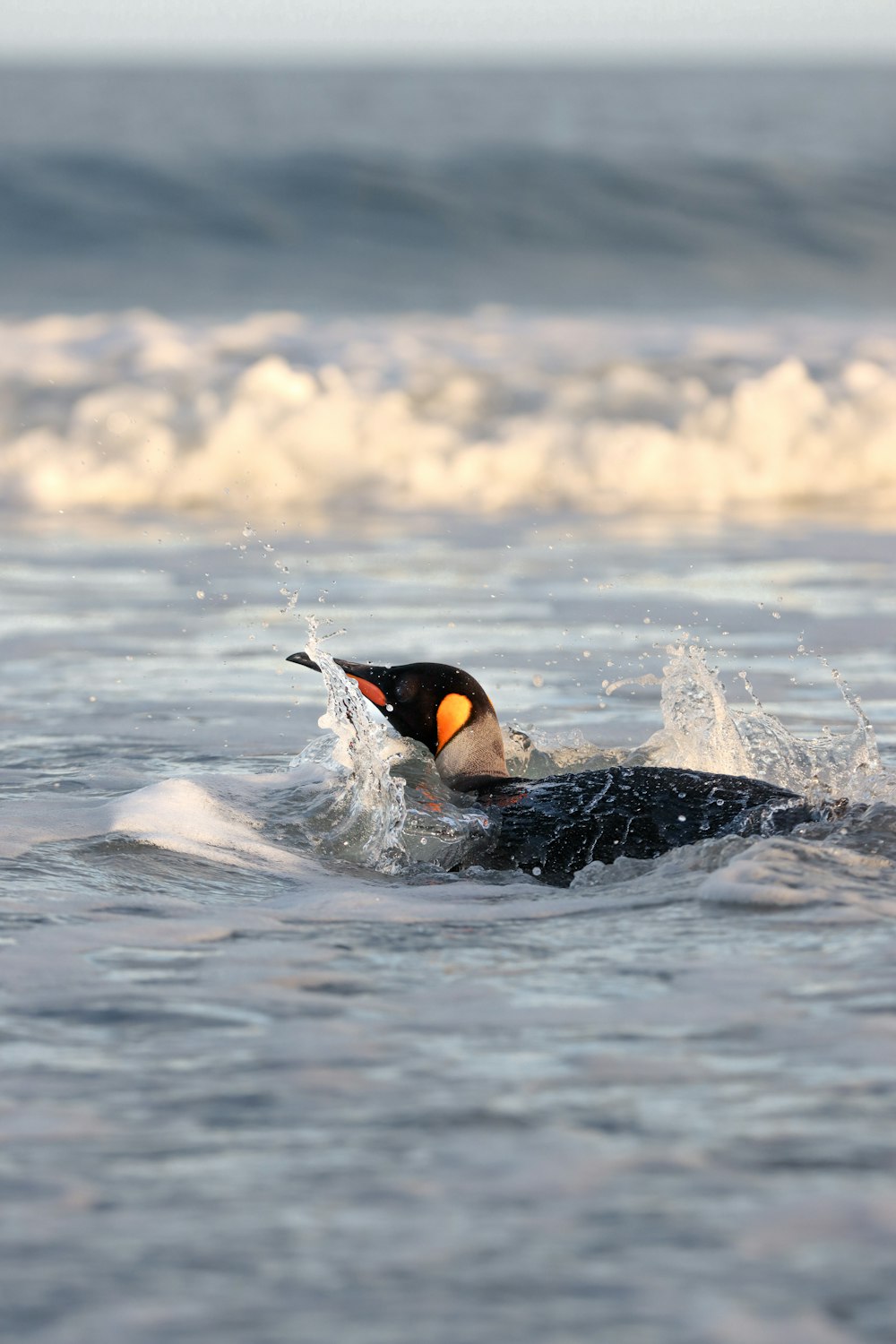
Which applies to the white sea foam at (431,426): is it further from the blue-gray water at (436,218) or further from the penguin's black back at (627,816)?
the penguin's black back at (627,816)

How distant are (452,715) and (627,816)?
2.73ft

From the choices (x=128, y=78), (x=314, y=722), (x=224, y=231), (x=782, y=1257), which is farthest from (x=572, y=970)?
(x=128, y=78)

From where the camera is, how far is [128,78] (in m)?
44.8

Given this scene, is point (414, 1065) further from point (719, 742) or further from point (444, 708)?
point (719, 742)

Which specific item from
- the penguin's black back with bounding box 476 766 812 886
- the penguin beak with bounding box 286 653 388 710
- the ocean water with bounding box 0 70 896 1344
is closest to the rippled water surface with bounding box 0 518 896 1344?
the ocean water with bounding box 0 70 896 1344

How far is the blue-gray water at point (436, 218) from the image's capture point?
→ 17.5m

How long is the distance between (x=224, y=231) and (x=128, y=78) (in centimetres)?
2825

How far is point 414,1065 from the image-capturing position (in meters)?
2.62

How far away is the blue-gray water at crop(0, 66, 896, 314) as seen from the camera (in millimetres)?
17484

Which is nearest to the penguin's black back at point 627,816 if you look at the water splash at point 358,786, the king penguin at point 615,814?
the king penguin at point 615,814

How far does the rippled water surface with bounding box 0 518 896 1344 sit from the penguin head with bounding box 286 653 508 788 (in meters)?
0.30

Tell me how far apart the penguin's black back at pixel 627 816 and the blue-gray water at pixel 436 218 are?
13.0m

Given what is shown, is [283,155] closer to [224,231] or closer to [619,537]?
[224,231]

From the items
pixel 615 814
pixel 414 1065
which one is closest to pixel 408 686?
pixel 615 814
